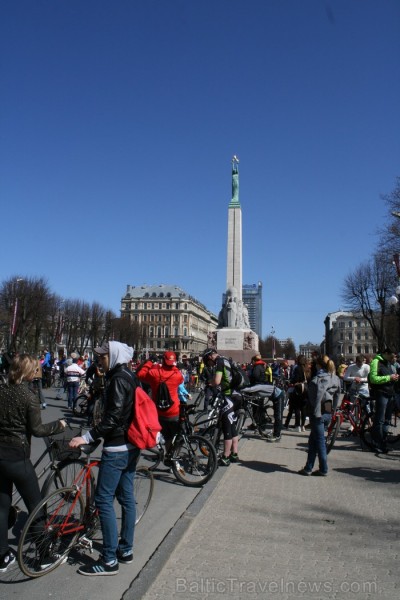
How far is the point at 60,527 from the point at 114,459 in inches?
28.7

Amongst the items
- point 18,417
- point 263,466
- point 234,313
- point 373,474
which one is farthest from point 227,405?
point 234,313

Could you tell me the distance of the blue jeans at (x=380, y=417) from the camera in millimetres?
9812

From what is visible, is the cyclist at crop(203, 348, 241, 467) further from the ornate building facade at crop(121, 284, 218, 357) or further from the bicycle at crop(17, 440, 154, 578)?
the ornate building facade at crop(121, 284, 218, 357)

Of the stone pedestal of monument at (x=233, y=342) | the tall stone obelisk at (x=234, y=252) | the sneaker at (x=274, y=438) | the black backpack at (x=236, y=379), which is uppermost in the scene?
the tall stone obelisk at (x=234, y=252)

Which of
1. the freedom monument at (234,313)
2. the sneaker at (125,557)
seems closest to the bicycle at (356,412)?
the sneaker at (125,557)

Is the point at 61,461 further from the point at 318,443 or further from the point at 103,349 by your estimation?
the point at 318,443

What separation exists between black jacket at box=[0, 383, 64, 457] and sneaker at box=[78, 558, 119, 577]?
1044mm

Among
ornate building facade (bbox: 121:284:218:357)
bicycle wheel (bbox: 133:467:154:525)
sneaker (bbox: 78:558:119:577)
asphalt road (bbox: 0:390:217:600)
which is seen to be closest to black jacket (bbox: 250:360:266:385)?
asphalt road (bbox: 0:390:217:600)

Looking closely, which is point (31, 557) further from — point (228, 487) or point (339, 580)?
point (228, 487)

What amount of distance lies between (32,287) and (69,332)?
1804cm

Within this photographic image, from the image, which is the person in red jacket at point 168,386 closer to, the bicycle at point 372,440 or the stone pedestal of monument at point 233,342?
the bicycle at point 372,440

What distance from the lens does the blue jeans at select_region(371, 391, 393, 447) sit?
981 centimetres

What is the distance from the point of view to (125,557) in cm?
455

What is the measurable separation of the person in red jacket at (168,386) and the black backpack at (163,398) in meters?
0.04
